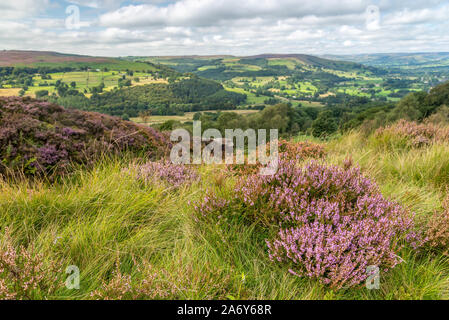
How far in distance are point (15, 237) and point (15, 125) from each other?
3.01 metres

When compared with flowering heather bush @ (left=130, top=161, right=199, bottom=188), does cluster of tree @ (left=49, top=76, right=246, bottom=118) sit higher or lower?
higher

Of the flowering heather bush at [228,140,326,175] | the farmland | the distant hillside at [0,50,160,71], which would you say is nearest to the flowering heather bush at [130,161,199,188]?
the flowering heather bush at [228,140,326,175]

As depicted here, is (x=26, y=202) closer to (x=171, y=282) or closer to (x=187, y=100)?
(x=171, y=282)

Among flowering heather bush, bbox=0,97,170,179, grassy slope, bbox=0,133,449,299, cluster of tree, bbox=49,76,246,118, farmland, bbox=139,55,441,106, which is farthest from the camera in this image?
farmland, bbox=139,55,441,106

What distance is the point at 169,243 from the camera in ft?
10.0

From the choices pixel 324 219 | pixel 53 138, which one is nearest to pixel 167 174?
pixel 53 138

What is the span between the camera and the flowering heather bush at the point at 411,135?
7.03 metres

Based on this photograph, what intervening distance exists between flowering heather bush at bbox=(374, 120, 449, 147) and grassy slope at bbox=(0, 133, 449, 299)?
3.13m

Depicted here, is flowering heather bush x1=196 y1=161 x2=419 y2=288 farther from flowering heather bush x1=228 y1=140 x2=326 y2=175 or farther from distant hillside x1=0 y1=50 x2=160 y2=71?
distant hillside x1=0 y1=50 x2=160 y2=71

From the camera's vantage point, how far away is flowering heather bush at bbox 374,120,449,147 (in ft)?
23.1

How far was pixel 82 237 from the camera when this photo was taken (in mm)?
2854

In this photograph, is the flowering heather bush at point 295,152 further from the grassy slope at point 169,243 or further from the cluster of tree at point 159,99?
the cluster of tree at point 159,99

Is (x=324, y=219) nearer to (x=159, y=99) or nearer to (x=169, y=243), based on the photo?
(x=169, y=243)
